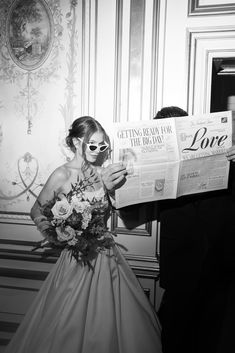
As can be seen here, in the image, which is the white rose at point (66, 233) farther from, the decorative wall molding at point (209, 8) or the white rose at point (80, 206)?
the decorative wall molding at point (209, 8)

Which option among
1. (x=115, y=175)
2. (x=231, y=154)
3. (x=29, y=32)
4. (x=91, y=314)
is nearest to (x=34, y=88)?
(x=29, y=32)

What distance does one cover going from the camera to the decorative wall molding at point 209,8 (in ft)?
5.68

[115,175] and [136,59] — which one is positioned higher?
[136,59]

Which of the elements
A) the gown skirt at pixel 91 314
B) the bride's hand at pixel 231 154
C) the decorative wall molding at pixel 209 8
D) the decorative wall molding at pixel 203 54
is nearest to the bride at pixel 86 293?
the gown skirt at pixel 91 314

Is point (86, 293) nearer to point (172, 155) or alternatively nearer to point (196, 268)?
point (196, 268)

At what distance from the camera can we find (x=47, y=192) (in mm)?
1667

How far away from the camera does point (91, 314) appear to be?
1.44 meters

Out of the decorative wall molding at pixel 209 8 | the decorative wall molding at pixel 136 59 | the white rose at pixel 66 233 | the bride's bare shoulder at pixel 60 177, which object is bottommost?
the white rose at pixel 66 233

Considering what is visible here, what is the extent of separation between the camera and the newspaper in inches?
56.5

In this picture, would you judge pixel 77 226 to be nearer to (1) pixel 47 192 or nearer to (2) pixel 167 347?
(1) pixel 47 192

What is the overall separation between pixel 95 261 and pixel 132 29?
1.28 m

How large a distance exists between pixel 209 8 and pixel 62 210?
4.35 feet

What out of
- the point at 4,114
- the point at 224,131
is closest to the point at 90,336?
the point at 224,131

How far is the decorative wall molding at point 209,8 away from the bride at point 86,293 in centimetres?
90
